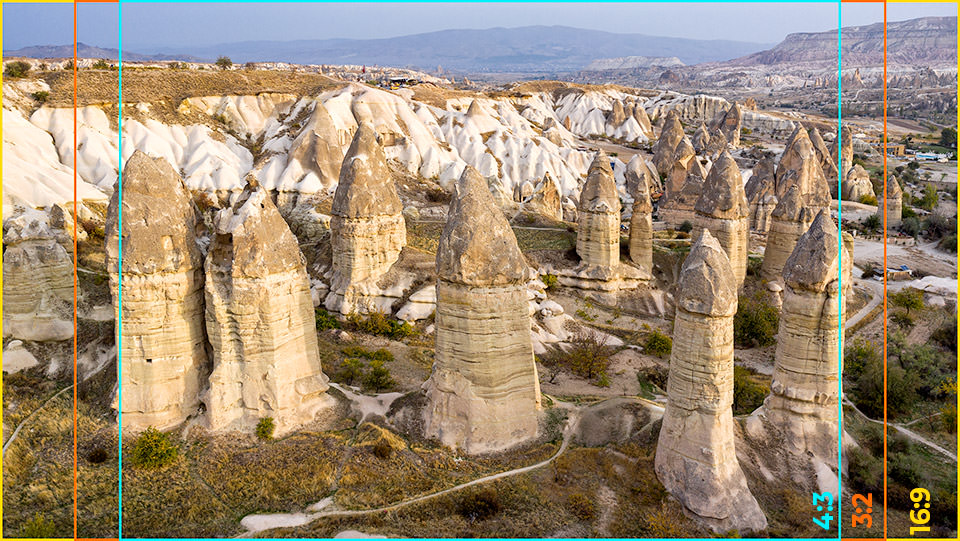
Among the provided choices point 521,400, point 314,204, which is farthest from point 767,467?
point 314,204

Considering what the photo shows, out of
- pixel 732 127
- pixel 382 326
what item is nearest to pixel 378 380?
pixel 382 326

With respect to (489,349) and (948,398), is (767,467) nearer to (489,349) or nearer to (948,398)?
(489,349)

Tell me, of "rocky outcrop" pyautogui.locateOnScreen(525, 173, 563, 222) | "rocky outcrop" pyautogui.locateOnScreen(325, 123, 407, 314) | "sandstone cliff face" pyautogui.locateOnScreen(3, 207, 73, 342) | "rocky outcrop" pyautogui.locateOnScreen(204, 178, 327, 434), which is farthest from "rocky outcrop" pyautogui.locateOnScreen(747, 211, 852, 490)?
"rocky outcrop" pyautogui.locateOnScreen(525, 173, 563, 222)

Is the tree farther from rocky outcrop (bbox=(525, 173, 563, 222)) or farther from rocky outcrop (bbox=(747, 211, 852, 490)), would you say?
rocky outcrop (bbox=(747, 211, 852, 490))

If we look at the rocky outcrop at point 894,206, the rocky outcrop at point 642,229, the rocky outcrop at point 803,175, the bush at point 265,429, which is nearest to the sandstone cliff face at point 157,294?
the bush at point 265,429

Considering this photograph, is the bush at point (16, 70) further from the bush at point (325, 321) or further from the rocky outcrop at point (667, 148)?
the rocky outcrop at point (667, 148)

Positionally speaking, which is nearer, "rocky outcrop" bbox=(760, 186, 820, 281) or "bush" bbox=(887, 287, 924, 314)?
"bush" bbox=(887, 287, 924, 314)
